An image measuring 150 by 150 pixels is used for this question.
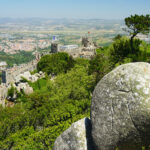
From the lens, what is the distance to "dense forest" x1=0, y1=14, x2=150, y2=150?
12836mm

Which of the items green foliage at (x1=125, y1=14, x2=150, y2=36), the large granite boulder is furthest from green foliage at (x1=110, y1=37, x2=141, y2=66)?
the large granite boulder

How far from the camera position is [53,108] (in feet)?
56.4

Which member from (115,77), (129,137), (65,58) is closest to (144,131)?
(129,137)

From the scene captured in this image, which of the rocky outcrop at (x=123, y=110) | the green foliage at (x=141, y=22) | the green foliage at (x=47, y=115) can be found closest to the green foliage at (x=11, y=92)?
the green foliage at (x=47, y=115)

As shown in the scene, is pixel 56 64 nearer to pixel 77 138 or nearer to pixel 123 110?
pixel 77 138

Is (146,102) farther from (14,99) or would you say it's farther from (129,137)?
(14,99)

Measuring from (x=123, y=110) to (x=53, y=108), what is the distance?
12.5 metres

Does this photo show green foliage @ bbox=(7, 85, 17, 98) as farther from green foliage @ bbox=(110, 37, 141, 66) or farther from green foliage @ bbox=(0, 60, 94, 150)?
green foliage @ bbox=(110, 37, 141, 66)

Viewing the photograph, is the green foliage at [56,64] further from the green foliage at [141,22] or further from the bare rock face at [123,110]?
the bare rock face at [123,110]

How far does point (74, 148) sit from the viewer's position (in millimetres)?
6352

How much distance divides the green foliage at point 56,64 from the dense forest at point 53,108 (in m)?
5.79

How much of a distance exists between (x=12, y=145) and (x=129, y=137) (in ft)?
34.5

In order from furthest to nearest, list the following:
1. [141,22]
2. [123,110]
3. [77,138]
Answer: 1. [141,22]
2. [77,138]
3. [123,110]

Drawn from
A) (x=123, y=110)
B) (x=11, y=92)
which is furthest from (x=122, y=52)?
(x=123, y=110)
